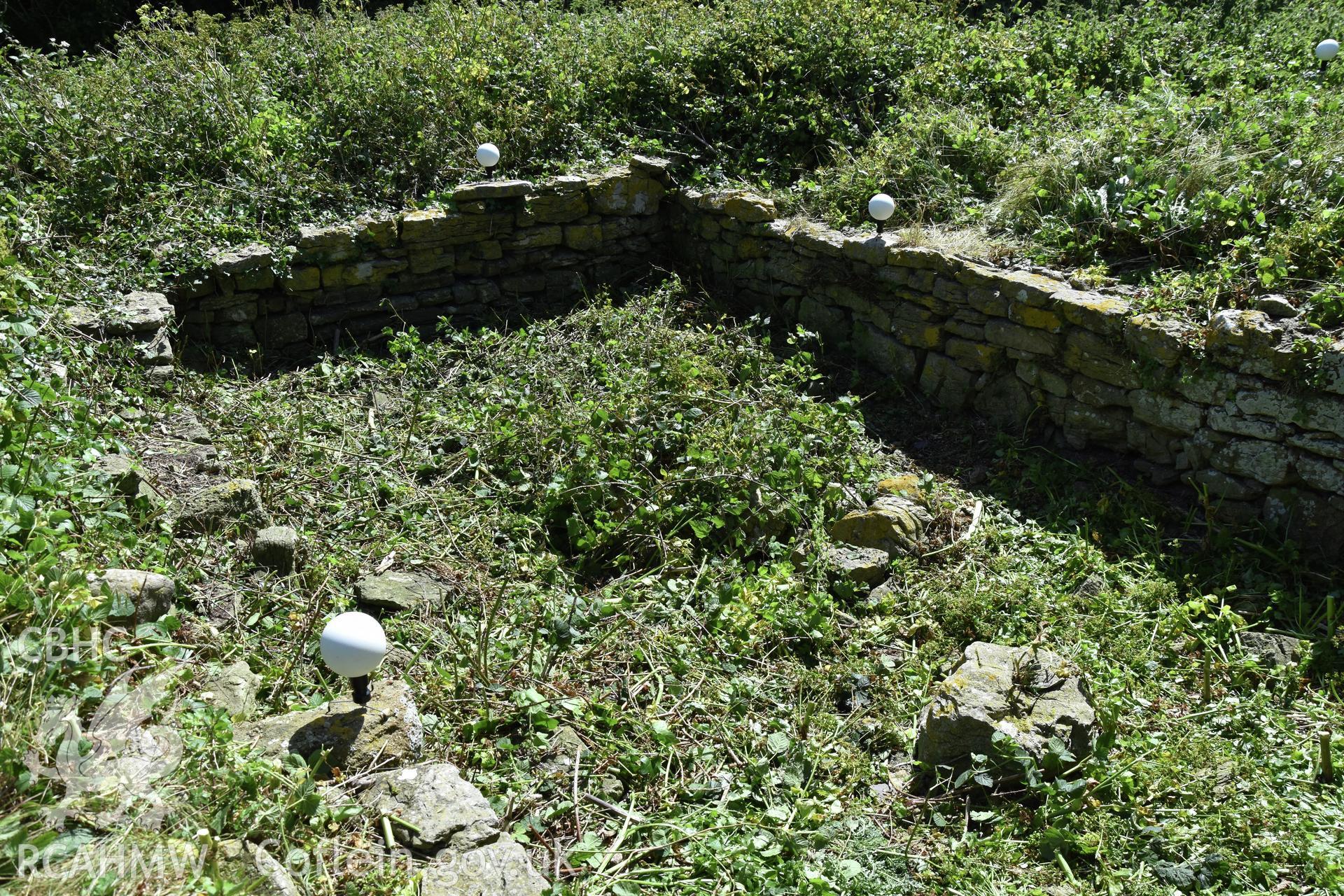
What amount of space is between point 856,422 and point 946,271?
922mm

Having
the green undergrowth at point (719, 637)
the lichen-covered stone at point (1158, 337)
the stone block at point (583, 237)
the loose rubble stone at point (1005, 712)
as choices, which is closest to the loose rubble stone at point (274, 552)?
the green undergrowth at point (719, 637)

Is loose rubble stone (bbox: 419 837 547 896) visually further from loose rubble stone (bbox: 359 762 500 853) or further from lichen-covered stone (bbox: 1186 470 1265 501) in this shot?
lichen-covered stone (bbox: 1186 470 1265 501)

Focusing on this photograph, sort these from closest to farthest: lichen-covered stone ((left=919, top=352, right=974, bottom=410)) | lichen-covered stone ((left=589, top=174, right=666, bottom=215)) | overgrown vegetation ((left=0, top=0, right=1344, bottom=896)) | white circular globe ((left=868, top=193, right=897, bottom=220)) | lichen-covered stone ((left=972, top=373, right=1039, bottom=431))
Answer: overgrown vegetation ((left=0, top=0, right=1344, bottom=896)) < lichen-covered stone ((left=972, top=373, right=1039, bottom=431)) < lichen-covered stone ((left=919, top=352, right=974, bottom=410)) < white circular globe ((left=868, top=193, right=897, bottom=220)) < lichen-covered stone ((left=589, top=174, right=666, bottom=215))

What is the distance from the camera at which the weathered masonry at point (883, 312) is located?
12.2ft

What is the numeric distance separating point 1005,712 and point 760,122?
14.6 ft

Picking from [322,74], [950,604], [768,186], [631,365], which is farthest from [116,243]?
[950,604]

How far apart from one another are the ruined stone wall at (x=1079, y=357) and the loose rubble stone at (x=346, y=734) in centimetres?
331

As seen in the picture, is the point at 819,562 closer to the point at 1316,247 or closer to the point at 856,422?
the point at 856,422

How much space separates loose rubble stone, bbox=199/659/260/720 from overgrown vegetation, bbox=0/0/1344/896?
10cm

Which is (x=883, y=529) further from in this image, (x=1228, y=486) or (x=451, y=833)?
(x=451, y=833)

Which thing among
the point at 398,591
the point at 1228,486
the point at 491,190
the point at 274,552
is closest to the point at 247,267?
the point at 491,190

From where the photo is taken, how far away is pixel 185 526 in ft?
11.8

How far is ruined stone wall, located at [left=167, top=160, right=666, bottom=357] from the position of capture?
5184 millimetres

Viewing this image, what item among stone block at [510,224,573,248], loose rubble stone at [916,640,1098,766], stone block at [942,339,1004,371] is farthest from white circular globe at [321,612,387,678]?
stone block at [510,224,573,248]
